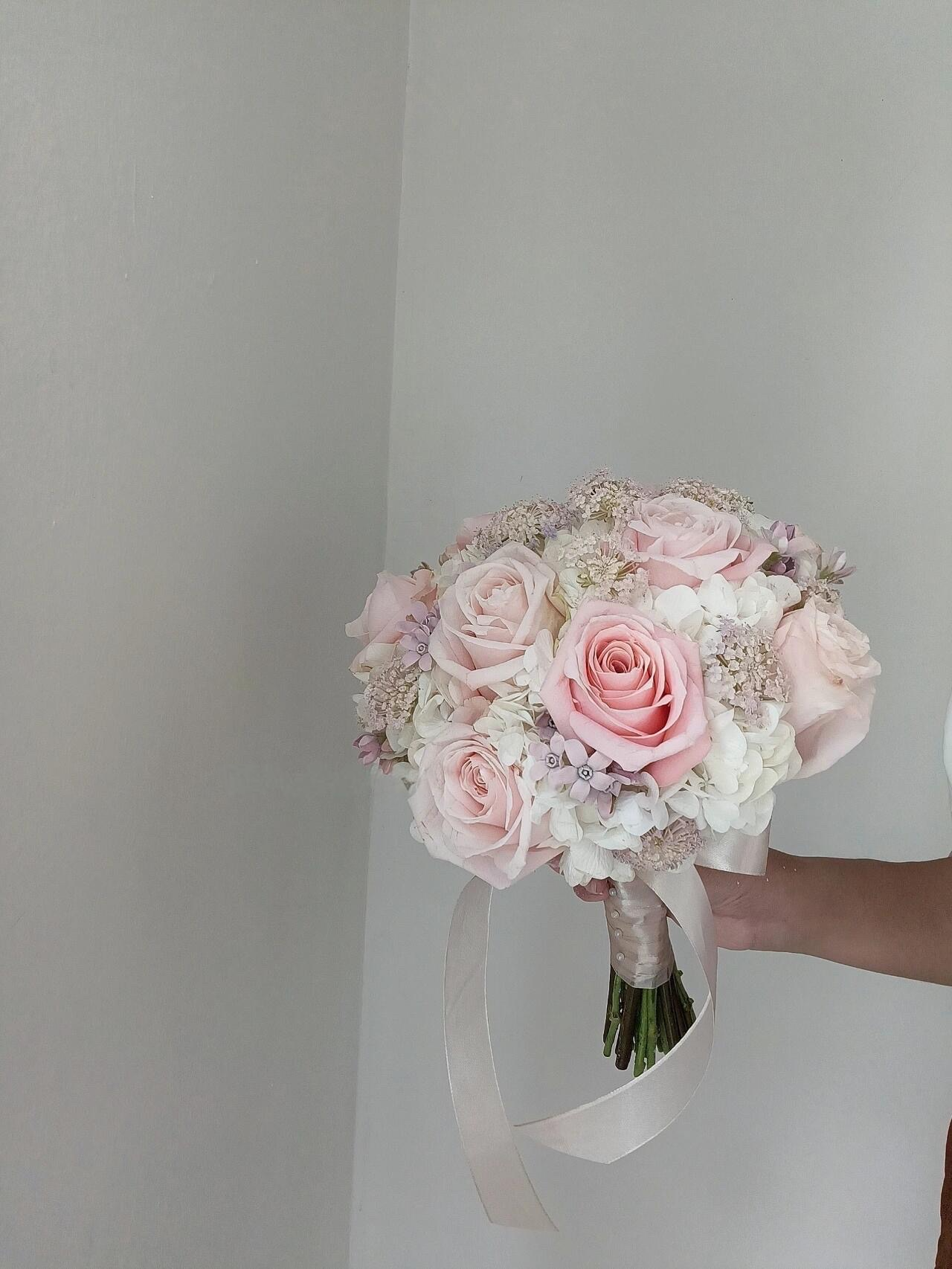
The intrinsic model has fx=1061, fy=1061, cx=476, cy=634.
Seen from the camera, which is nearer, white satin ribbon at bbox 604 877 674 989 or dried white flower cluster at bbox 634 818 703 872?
dried white flower cluster at bbox 634 818 703 872

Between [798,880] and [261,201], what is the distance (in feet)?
2.76

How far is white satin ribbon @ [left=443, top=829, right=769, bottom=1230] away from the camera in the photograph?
2.68 ft

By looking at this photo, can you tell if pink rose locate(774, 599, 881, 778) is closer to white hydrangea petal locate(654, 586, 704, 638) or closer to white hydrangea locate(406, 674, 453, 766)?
white hydrangea petal locate(654, 586, 704, 638)

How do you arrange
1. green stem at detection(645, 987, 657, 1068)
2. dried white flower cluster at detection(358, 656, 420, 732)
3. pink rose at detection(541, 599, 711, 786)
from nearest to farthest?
1. pink rose at detection(541, 599, 711, 786)
2. dried white flower cluster at detection(358, 656, 420, 732)
3. green stem at detection(645, 987, 657, 1068)

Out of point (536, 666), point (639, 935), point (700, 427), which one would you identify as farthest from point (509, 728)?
point (700, 427)

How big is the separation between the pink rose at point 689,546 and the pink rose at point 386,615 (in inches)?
7.3

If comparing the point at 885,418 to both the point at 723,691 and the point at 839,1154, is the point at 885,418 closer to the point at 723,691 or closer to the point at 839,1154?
the point at 723,691

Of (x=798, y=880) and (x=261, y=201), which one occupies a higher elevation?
(x=261, y=201)

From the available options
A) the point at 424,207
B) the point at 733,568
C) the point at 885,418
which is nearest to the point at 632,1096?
the point at 733,568

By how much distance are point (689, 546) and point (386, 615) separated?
0.25 metres

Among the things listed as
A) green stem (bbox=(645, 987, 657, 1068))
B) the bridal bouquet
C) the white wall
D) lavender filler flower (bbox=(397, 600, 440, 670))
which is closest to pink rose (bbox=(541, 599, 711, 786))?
the bridal bouquet

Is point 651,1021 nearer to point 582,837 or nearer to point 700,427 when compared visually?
point 582,837

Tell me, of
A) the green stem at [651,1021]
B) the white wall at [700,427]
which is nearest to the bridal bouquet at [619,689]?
the green stem at [651,1021]

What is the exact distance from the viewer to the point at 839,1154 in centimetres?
126
